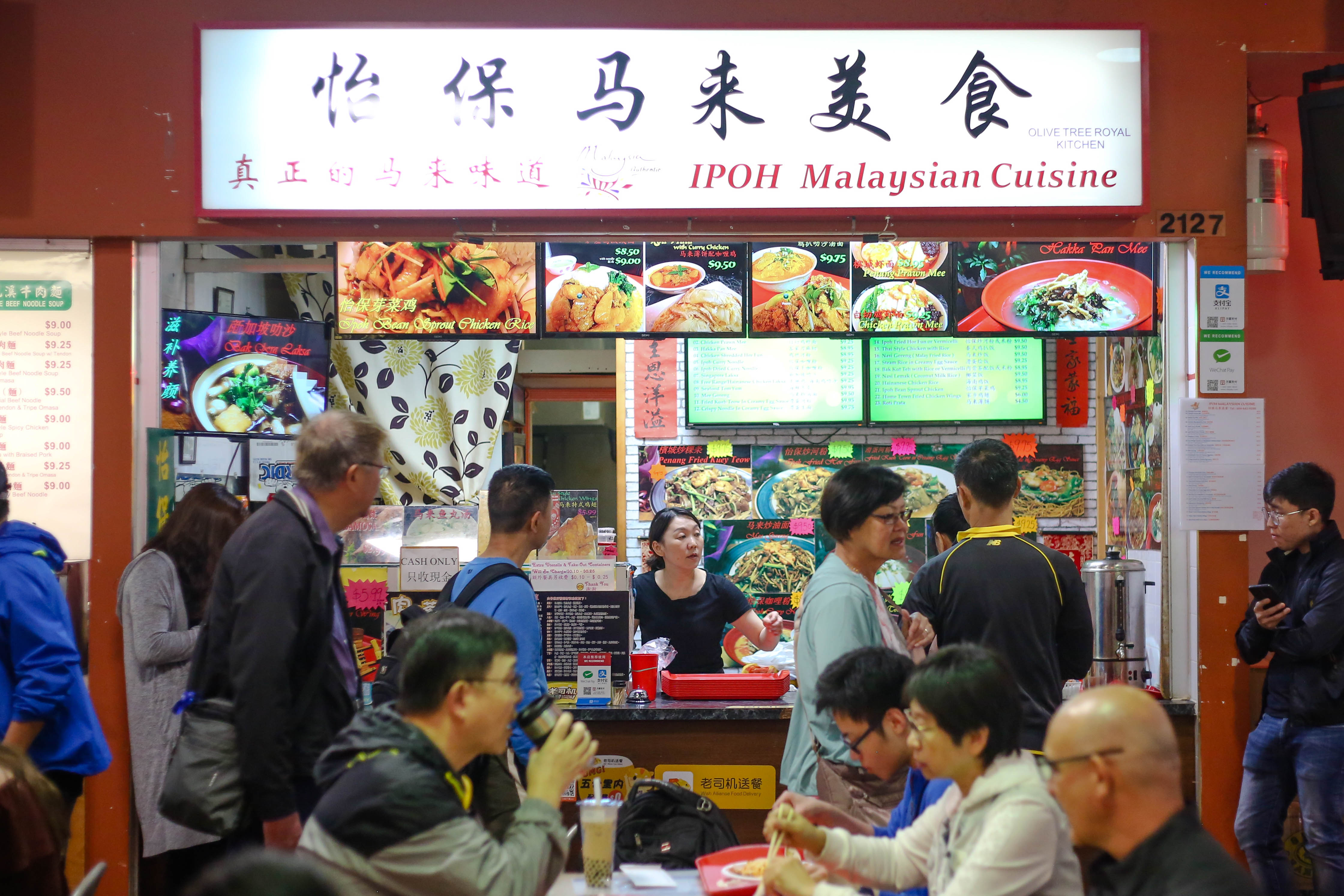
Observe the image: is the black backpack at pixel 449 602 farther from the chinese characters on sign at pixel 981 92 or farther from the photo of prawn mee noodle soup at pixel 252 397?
the chinese characters on sign at pixel 981 92

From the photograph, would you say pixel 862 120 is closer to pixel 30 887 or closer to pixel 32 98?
pixel 32 98

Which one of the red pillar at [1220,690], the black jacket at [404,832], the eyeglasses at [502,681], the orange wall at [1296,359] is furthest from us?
the orange wall at [1296,359]

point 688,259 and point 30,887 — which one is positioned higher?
point 688,259

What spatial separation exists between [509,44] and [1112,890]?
12.2 feet

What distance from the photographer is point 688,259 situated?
477 cm

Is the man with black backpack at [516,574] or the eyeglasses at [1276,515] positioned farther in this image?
the eyeglasses at [1276,515]

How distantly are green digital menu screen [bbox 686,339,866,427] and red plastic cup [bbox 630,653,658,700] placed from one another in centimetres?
250

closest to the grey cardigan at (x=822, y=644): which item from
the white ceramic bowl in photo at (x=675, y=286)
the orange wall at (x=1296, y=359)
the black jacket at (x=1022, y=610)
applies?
the black jacket at (x=1022, y=610)

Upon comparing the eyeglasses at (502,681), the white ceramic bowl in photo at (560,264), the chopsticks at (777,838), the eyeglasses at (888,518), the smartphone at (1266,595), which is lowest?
the chopsticks at (777,838)

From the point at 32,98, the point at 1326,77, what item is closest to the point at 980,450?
the point at 1326,77

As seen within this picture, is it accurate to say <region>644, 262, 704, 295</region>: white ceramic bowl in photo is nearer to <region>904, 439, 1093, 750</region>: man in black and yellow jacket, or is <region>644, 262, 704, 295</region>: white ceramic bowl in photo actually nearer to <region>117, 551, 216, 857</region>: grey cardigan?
<region>904, 439, 1093, 750</region>: man in black and yellow jacket

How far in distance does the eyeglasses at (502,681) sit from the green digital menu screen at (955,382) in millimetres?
4996

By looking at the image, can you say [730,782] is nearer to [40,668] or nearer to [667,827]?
[667,827]

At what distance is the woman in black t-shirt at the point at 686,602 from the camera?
559 cm
